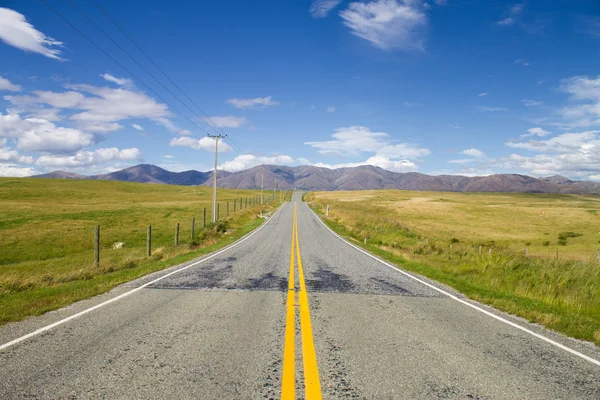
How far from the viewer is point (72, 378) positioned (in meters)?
3.88

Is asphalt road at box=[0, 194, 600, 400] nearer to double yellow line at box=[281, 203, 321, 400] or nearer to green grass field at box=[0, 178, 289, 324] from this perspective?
double yellow line at box=[281, 203, 321, 400]

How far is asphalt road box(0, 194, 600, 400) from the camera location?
3768 mm

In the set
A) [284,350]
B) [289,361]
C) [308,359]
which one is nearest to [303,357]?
[308,359]

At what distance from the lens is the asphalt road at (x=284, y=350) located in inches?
148

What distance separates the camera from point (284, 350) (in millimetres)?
4793

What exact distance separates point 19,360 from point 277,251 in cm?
1236

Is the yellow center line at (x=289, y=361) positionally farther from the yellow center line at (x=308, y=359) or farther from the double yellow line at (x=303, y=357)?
the yellow center line at (x=308, y=359)

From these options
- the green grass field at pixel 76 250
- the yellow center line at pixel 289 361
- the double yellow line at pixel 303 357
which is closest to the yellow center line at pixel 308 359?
the double yellow line at pixel 303 357

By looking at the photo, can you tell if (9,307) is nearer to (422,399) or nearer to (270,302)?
(270,302)

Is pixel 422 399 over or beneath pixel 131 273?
over

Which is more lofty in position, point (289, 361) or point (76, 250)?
point (289, 361)

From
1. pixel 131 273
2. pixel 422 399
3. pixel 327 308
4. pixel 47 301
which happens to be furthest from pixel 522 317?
pixel 131 273

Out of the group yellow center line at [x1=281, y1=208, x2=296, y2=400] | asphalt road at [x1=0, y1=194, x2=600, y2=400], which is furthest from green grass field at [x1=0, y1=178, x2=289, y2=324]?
yellow center line at [x1=281, y1=208, x2=296, y2=400]

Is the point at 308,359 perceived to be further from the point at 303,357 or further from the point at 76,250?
the point at 76,250
